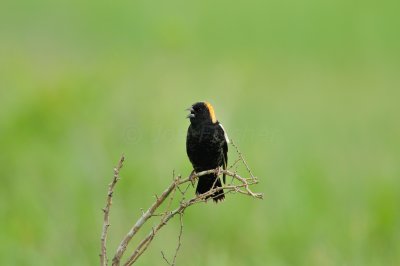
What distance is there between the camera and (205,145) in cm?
582

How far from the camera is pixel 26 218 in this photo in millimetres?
7840

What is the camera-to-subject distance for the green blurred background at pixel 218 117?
773 cm

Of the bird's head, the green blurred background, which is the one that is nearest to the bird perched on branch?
the bird's head

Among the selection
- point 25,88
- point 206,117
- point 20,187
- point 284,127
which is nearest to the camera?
point 206,117

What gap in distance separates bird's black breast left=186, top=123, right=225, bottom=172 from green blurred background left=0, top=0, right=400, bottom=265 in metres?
1.26

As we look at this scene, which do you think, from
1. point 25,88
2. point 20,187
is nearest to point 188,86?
point 25,88

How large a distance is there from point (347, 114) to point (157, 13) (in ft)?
13.1

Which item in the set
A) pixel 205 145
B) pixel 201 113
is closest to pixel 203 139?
pixel 205 145

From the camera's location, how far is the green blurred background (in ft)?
25.4

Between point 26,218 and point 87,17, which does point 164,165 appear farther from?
point 87,17

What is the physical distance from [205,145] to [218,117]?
283cm

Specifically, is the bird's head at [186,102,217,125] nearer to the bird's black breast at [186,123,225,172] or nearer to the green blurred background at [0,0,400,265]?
the bird's black breast at [186,123,225,172]

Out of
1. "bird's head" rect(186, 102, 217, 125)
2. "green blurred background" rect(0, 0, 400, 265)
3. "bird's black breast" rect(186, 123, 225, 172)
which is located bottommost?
"bird's black breast" rect(186, 123, 225, 172)

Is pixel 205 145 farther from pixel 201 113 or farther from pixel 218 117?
pixel 218 117
